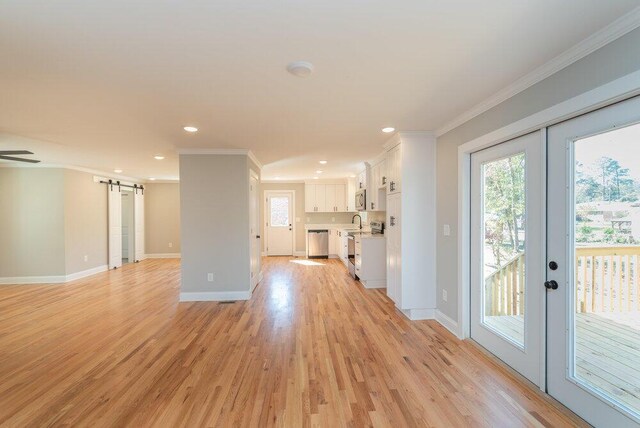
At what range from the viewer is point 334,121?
3.05 m

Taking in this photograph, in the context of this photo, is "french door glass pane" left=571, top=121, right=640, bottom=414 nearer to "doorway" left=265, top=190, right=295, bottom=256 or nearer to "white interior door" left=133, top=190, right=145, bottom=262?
"doorway" left=265, top=190, right=295, bottom=256

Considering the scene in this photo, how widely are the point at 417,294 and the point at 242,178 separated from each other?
3.13m

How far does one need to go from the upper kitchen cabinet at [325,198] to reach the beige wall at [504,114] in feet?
16.5

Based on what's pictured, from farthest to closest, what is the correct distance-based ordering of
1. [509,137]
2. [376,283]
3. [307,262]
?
[307,262]
[376,283]
[509,137]

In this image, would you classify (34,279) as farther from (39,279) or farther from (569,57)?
(569,57)

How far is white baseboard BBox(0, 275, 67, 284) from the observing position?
5309mm

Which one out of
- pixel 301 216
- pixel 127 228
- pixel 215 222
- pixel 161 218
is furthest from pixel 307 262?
pixel 127 228

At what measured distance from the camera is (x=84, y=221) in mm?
6004

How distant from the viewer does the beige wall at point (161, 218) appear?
8.28 meters

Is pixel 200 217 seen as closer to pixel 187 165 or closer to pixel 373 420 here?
pixel 187 165

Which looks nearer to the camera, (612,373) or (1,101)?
(612,373)

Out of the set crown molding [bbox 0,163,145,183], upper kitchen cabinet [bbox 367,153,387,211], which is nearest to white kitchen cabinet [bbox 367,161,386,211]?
upper kitchen cabinet [bbox 367,153,387,211]

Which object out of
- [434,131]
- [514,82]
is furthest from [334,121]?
[514,82]

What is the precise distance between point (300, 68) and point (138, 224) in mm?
7968
